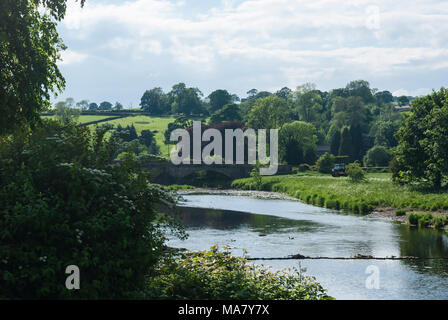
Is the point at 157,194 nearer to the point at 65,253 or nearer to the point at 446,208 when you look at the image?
the point at 65,253

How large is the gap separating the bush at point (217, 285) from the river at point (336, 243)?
2.20m

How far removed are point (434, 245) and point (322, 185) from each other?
121 feet

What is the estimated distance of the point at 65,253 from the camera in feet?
37.4

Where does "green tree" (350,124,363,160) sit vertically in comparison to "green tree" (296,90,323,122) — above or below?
below

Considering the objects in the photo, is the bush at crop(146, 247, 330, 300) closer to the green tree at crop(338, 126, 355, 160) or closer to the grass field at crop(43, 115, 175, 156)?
the green tree at crop(338, 126, 355, 160)

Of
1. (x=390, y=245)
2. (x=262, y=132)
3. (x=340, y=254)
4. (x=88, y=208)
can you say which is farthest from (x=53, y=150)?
(x=262, y=132)

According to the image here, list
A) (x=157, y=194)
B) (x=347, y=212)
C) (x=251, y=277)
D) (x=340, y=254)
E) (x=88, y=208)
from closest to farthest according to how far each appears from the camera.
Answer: (x=88, y=208) < (x=157, y=194) < (x=251, y=277) < (x=340, y=254) < (x=347, y=212)

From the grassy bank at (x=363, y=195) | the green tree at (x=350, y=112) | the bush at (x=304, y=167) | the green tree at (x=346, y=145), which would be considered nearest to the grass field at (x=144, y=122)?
the green tree at (x=346, y=145)

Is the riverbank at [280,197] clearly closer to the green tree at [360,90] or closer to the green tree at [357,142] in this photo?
the green tree at [357,142]

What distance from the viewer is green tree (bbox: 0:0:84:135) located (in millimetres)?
15938

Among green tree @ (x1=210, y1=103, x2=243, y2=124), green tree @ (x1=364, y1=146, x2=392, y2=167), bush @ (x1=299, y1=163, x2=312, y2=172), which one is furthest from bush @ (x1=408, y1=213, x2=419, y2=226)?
green tree @ (x1=210, y1=103, x2=243, y2=124)

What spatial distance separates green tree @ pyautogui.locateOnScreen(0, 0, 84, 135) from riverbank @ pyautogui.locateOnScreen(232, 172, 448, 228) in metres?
31.5

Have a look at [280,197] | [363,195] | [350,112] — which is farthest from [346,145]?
[363,195]

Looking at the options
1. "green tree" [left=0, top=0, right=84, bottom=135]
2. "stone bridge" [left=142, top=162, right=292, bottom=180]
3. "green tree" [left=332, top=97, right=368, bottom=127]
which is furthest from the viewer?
"green tree" [left=332, top=97, right=368, bottom=127]
